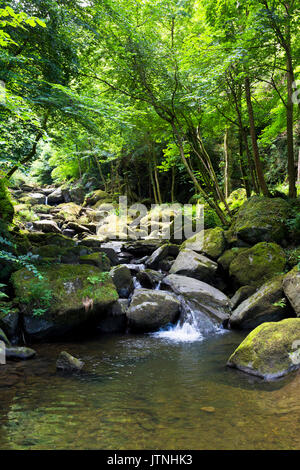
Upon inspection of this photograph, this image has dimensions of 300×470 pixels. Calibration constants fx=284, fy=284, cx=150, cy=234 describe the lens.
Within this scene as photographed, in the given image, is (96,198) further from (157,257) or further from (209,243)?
(209,243)

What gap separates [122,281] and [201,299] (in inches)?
100

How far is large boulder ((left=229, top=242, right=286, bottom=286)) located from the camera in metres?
8.24

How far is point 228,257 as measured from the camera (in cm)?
962

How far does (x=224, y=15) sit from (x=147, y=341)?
32.6 feet

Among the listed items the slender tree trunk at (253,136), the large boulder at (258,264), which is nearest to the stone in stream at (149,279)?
the large boulder at (258,264)

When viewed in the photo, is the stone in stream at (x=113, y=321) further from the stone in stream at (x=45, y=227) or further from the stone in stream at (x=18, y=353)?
the stone in stream at (x=45, y=227)

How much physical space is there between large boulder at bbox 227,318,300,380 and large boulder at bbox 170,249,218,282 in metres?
4.61

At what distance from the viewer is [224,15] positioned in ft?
29.3

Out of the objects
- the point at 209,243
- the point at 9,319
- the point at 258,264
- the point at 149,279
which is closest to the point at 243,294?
the point at 258,264

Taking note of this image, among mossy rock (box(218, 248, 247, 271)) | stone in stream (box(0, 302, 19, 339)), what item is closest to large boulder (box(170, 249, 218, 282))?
mossy rock (box(218, 248, 247, 271))

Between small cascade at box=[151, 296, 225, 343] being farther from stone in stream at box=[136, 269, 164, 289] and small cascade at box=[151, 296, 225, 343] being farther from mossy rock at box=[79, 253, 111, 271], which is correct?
mossy rock at box=[79, 253, 111, 271]

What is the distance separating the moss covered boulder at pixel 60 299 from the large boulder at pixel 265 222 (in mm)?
5105

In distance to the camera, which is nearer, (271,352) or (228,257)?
(271,352)

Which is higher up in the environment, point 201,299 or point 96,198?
point 96,198
